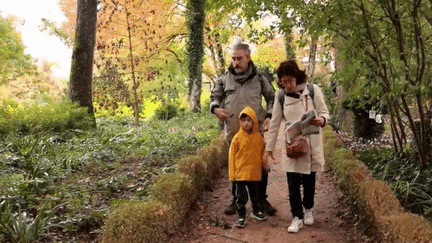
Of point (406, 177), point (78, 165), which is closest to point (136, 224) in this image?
point (78, 165)

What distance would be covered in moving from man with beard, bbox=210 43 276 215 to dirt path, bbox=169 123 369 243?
462mm

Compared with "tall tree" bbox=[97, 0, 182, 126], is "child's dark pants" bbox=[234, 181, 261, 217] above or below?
below

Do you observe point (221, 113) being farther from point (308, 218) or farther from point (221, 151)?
point (221, 151)

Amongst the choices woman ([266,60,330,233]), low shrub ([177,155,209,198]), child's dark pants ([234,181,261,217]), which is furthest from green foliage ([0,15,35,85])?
woman ([266,60,330,233])

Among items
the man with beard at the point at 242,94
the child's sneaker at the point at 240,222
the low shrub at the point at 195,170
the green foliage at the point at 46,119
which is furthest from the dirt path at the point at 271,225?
the green foliage at the point at 46,119

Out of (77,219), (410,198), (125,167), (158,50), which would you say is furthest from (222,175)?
(158,50)

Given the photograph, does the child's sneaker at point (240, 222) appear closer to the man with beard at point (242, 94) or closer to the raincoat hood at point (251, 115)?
the man with beard at point (242, 94)

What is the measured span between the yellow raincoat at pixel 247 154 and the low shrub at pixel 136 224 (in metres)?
1.19

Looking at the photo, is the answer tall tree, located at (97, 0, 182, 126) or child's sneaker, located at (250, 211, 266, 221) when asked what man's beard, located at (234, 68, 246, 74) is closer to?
child's sneaker, located at (250, 211, 266, 221)

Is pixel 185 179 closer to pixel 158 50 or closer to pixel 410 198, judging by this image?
pixel 410 198

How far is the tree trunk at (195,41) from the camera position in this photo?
1680 cm

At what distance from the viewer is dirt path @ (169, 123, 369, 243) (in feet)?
15.1

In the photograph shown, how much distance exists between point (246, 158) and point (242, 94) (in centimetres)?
78

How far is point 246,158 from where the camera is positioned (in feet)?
16.0
